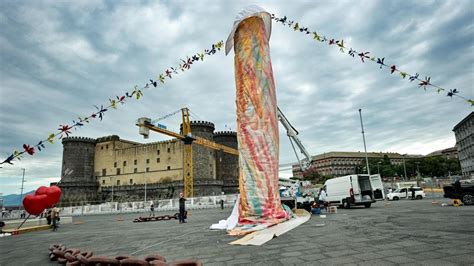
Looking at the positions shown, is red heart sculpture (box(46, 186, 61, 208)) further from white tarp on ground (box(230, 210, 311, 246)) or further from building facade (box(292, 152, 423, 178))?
building facade (box(292, 152, 423, 178))

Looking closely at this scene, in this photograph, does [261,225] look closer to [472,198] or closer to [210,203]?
[472,198]

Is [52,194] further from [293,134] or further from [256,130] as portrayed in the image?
[293,134]

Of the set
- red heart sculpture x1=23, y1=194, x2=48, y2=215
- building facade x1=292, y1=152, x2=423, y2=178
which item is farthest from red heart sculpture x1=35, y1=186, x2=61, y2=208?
building facade x1=292, y1=152, x2=423, y2=178

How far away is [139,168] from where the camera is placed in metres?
60.5

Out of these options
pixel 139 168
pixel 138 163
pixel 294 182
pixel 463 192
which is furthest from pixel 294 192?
pixel 138 163

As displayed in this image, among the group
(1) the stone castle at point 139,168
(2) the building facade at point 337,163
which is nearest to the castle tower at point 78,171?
(1) the stone castle at point 139,168

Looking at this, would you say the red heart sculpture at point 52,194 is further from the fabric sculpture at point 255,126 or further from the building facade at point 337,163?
the building facade at point 337,163

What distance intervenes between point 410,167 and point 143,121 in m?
95.6

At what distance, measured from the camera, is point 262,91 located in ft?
32.4

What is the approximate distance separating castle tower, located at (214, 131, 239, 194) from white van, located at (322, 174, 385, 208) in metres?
42.9

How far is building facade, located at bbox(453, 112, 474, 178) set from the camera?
71.8 metres

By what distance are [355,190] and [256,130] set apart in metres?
13.4

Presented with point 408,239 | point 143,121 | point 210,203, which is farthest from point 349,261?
point 143,121

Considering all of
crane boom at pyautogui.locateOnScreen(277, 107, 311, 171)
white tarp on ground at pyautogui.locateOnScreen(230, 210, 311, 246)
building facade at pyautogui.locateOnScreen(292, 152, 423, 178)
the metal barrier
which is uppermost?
building facade at pyautogui.locateOnScreen(292, 152, 423, 178)
